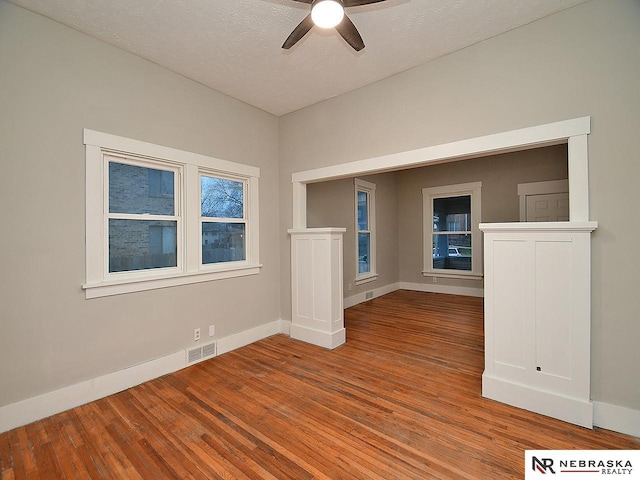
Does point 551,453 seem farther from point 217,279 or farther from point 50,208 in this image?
point 50,208

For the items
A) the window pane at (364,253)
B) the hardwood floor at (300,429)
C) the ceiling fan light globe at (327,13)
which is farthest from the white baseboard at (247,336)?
the ceiling fan light globe at (327,13)

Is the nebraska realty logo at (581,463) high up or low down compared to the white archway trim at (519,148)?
down

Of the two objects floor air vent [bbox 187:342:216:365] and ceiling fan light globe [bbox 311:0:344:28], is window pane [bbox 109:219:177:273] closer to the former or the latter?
floor air vent [bbox 187:342:216:365]

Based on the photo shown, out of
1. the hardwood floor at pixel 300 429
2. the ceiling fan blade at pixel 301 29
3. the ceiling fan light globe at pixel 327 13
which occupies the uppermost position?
the ceiling fan blade at pixel 301 29

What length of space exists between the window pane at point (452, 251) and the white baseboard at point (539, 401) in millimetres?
4367

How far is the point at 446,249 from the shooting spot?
6.73 metres

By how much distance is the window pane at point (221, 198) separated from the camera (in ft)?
11.3

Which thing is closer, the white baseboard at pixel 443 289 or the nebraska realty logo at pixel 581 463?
the nebraska realty logo at pixel 581 463

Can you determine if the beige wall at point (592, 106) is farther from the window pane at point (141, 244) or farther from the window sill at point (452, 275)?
the window sill at point (452, 275)

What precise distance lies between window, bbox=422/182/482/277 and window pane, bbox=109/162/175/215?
5.52m

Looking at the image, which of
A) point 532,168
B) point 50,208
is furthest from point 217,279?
point 532,168

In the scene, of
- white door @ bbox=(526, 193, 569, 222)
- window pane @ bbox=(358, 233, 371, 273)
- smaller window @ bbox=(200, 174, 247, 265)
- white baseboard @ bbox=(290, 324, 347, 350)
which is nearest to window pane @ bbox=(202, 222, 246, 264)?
smaller window @ bbox=(200, 174, 247, 265)

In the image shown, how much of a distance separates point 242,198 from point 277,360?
2.06 meters

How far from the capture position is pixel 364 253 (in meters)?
6.29
